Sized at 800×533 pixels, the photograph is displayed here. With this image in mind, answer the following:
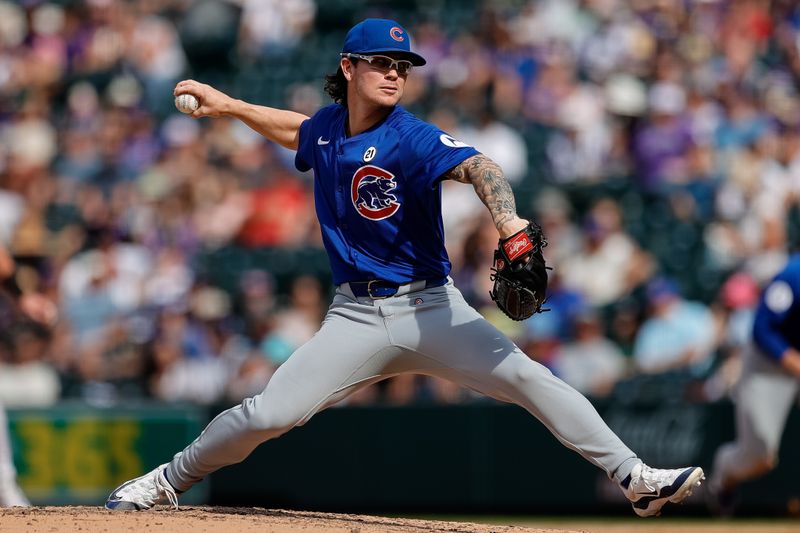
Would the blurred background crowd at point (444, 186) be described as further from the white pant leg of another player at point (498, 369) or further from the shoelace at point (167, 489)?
the white pant leg of another player at point (498, 369)

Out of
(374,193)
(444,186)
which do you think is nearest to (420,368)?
(374,193)

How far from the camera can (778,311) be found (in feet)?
30.6

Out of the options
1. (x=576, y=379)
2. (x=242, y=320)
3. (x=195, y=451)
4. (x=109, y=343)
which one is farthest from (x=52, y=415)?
(x=195, y=451)

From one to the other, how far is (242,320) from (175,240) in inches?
49.5

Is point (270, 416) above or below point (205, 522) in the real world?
above

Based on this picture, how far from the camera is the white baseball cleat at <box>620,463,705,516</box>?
5.57m

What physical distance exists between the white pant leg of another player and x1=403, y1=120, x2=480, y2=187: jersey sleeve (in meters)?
0.57

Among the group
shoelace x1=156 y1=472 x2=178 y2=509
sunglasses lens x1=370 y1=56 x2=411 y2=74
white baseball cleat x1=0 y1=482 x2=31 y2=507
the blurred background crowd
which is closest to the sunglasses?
sunglasses lens x1=370 y1=56 x2=411 y2=74

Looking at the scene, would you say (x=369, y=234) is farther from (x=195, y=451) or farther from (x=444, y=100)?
(x=444, y=100)

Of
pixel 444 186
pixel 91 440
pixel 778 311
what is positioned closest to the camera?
pixel 778 311

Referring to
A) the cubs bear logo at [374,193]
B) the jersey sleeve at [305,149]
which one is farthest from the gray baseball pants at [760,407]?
the cubs bear logo at [374,193]

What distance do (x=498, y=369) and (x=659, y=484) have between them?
780mm

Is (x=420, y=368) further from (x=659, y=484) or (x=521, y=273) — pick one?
(x=659, y=484)

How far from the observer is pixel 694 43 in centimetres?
1370
